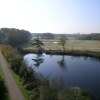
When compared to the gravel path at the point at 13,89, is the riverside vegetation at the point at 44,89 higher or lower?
higher

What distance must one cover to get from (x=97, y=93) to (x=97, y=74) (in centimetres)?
1046

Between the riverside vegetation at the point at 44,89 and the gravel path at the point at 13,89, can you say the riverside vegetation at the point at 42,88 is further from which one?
the gravel path at the point at 13,89

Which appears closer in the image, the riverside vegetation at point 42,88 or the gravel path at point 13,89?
the riverside vegetation at point 42,88

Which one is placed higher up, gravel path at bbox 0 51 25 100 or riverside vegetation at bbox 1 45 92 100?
riverside vegetation at bbox 1 45 92 100

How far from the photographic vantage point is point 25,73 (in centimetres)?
2862

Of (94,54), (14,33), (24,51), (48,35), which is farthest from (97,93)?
(48,35)

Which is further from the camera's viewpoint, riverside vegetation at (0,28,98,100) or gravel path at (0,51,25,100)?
gravel path at (0,51,25,100)

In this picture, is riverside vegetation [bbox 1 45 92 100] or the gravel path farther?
the gravel path

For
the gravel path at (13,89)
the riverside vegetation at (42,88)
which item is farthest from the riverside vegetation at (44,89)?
the gravel path at (13,89)

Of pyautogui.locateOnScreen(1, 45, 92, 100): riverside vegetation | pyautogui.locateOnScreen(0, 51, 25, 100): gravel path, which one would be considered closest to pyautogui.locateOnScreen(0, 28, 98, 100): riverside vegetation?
pyautogui.locateOnScreen(1, 45, 92, 100): riverside vegetation

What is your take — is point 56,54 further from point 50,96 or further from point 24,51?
point 50,96

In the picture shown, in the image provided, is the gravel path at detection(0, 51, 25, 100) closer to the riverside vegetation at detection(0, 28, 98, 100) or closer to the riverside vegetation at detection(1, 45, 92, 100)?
the riverside vegetation at detection(0, 28, 98, 100)

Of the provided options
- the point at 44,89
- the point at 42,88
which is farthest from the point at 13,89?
the point at 44,89

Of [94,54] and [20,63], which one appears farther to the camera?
[94,54]
